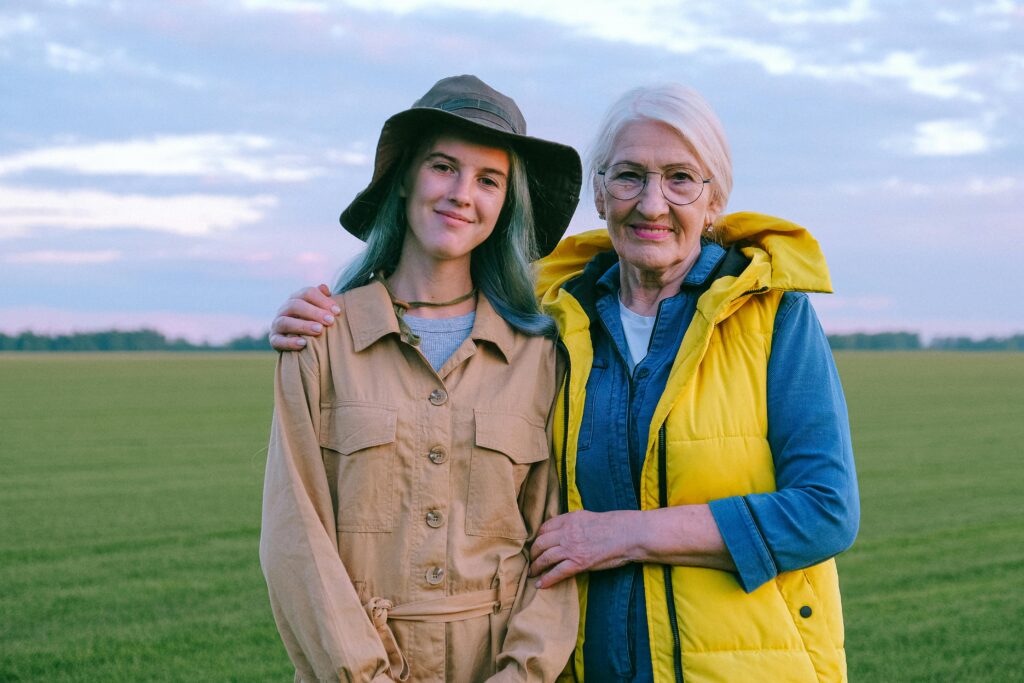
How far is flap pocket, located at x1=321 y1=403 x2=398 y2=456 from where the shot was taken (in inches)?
108

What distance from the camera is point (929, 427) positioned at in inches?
839

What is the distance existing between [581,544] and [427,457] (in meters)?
0.47

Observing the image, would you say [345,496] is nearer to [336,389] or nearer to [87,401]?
[336,389]

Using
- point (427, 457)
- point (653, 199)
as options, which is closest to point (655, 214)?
point (653, 199)

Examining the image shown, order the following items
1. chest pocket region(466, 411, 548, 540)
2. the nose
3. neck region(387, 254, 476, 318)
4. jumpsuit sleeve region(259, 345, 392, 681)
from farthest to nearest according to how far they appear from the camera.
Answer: neck region(387, 254, 476, 318)
the nose
chest pocket region(466, 411, 548, 540)
jumpsuit sleeve region(259, 345, 392, 681)

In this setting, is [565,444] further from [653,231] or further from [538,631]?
[653,231]

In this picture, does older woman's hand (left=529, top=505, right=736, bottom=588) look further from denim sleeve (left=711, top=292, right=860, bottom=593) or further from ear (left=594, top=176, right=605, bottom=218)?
ear (left=594, top=176, right=605, bottom=218)

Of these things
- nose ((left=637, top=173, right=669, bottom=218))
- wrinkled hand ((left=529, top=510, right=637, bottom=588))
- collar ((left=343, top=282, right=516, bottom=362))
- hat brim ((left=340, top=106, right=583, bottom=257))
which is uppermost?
hat brim ((left=340, top=106, right=583, bottom=257))

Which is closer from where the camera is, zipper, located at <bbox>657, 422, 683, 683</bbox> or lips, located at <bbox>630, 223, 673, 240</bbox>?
zipper, located at <bbox>657, 422, 683, 683</bbox>

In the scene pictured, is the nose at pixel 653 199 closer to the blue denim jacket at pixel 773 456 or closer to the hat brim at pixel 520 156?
the blue denim jacket at pixel 773 456

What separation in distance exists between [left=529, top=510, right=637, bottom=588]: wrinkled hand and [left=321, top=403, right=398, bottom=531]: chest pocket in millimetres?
433

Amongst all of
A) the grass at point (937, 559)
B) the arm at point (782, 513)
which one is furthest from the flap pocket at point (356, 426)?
the grass at point (937, 559)

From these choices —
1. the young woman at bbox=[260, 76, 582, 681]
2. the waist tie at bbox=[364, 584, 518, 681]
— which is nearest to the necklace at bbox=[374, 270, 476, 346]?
the young woman at bbox=[260, 76, 582, 681]

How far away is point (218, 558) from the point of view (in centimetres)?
900
